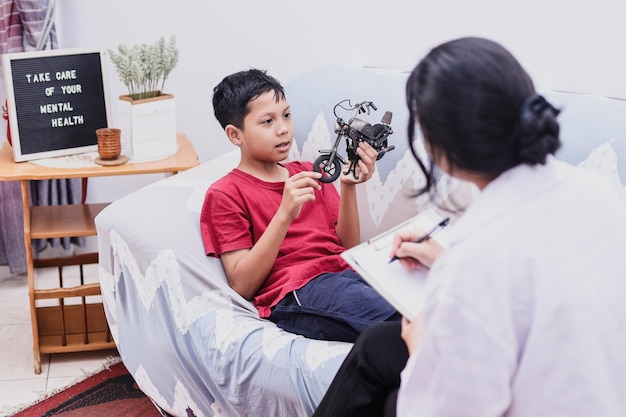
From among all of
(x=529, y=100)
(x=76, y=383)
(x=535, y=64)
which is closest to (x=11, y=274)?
(x=76, y=383)

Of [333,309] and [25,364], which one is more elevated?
[333,309]

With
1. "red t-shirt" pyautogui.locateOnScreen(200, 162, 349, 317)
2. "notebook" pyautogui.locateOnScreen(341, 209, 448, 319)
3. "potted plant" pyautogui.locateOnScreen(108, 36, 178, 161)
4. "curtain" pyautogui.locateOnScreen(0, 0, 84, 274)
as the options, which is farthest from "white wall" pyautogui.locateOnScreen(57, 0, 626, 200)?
"notebook" pyautogui.locateOnScreen(341, 209, 448, 319)

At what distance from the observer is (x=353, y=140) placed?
5.46ft

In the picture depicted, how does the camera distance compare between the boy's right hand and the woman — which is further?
the boy's right hand

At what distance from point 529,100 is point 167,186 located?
1.18 meters

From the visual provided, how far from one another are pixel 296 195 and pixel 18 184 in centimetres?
147

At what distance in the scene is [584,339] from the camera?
34.3 inches

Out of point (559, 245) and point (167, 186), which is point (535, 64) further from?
point (559, 245)

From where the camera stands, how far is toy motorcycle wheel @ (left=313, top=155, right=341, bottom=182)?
5.56 ft

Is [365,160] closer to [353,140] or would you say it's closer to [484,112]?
[353,140]

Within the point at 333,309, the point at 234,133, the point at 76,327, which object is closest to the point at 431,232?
the point at 333,309

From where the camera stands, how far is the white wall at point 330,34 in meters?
1.76

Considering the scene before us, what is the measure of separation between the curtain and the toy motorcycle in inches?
51.3

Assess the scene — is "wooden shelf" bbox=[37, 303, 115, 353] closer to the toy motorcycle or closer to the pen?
the toy motorcycle
